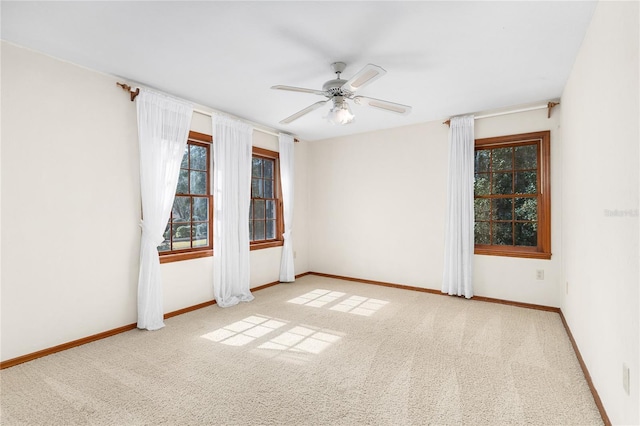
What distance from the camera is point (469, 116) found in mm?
4465

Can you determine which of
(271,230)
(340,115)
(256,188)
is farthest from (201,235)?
(340,115)

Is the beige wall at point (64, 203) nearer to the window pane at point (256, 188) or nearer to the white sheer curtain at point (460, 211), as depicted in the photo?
the window pane at point (256, 188)

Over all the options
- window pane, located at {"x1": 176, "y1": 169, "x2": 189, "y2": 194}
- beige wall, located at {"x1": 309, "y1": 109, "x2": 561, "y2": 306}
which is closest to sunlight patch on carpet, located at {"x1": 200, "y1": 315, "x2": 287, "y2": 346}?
window pane, located at {"x1": 176, "y1": 169, "x2": 189, "y2": 194}

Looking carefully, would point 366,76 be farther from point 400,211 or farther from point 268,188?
point 268,188

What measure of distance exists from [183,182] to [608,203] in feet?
13.8

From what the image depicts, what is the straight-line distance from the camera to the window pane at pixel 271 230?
5.55 metres

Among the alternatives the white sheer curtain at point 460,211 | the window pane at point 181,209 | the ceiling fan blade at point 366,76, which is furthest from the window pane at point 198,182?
the white sheer curtain at point 460,211

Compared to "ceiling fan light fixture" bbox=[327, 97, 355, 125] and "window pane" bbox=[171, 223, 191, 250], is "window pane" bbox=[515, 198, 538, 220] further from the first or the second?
"window pane" bbox=[171, 223, 191, 250]

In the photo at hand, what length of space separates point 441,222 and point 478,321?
159 cm

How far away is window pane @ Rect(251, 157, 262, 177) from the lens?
528cm

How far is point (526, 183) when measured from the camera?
14.2 feet

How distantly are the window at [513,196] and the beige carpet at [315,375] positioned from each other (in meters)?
1.00

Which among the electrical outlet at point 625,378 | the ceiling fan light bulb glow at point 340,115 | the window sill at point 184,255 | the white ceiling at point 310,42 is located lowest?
the electrical outlet at point 625,378

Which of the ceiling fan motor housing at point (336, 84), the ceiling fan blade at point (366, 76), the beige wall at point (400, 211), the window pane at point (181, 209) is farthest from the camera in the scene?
the beige wall at point (400, 211)
